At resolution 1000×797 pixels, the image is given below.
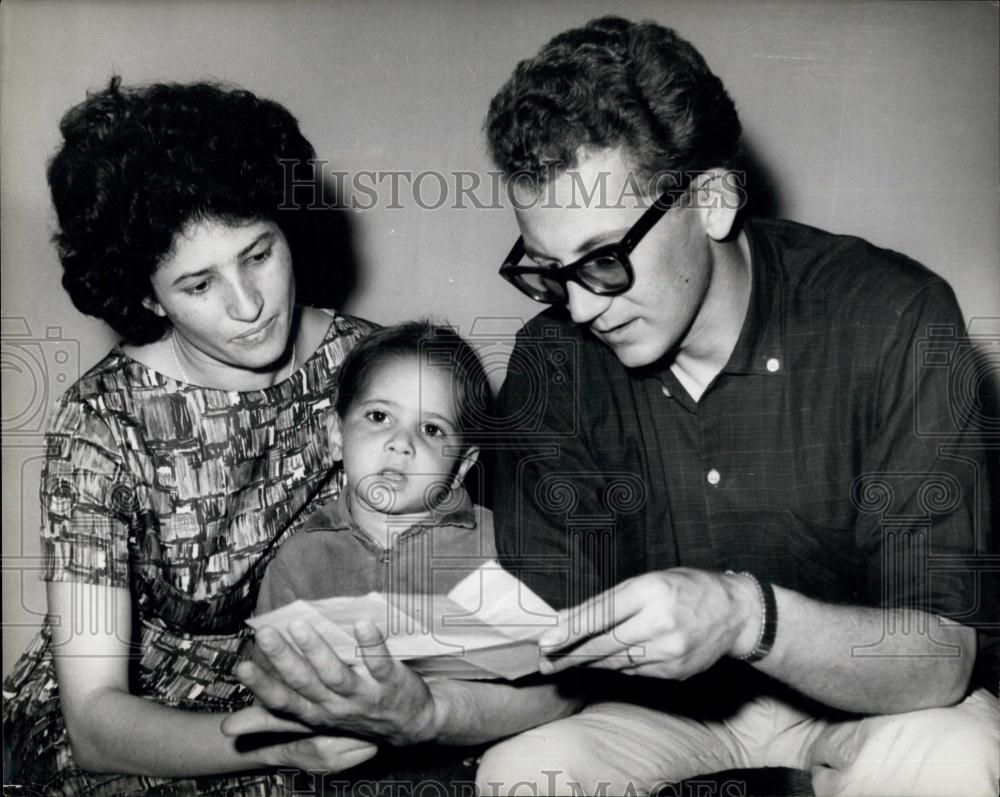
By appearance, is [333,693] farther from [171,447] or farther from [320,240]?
[320,240]

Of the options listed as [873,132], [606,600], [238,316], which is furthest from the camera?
[873,132]

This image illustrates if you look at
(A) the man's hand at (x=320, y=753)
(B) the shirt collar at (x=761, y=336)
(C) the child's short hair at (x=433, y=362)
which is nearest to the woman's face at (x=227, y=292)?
(C) the child's short hair at (x=433, y=362)

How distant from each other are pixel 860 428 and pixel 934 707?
433 millimetres

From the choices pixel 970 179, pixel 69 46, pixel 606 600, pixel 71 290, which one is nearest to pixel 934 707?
pixel 606 600

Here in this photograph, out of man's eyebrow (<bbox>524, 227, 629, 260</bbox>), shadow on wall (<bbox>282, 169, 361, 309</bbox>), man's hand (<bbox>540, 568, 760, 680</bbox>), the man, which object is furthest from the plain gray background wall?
man's hand (<bbox>540, 568, 760, 680</bbox>)

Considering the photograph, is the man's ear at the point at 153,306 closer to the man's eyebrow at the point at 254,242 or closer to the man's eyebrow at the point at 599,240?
the man's eyebrow at the point at 254,242

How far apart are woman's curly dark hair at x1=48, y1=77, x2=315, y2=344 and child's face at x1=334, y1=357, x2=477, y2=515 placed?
304mm

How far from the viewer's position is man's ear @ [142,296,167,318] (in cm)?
157

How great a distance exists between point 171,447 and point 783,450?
99 cm

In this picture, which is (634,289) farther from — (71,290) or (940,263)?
(71,290)

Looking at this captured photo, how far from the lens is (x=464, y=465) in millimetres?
1578

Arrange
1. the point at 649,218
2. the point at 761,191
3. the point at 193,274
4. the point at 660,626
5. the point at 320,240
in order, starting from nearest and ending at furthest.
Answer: the point at 660,626 → the point at 649,218 → the point at 193,274 → the point at 320,240 → the point at 761,191

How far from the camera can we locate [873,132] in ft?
5.58

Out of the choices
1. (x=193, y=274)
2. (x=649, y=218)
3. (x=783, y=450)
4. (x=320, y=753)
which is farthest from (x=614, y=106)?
(x=320, y=753)
